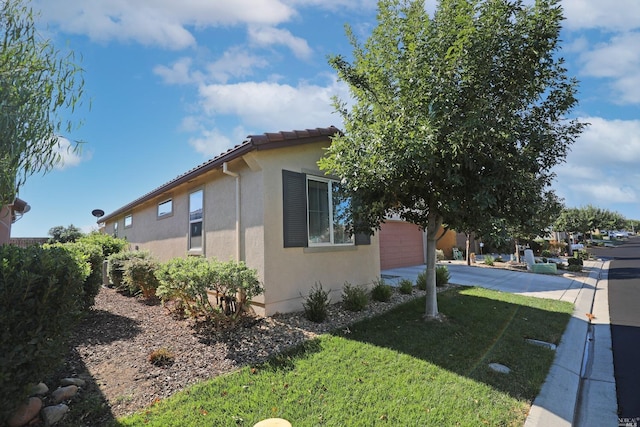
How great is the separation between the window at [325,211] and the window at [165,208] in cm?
628

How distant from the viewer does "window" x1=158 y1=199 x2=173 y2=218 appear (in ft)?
37.9

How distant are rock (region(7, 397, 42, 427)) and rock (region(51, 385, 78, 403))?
23 centimetres

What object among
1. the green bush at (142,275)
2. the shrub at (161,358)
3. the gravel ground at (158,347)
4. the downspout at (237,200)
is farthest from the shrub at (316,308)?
the green bush at (142,275)

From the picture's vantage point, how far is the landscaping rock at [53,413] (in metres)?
3.19

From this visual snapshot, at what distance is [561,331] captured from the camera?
22.7 feet

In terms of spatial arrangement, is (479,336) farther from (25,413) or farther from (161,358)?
(25,413)

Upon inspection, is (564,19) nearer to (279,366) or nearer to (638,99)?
(279,366)

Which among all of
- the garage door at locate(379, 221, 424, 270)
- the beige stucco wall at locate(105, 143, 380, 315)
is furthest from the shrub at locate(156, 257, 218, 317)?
the garage door at locate(379, 221, 424, 270)

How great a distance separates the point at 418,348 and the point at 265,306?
3217 mm

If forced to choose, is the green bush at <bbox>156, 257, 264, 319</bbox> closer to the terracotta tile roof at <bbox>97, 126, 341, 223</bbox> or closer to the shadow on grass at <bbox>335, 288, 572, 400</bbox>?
the shadow on grass at <bbox>335, 288, 572, 400</bbox>

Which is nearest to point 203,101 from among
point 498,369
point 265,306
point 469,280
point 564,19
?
point 265,306

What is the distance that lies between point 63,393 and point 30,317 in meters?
1.32

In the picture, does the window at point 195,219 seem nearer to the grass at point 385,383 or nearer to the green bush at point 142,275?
the green bush at point 142,275

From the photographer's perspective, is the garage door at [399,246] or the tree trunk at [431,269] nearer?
the tree trunk at [431,269]
